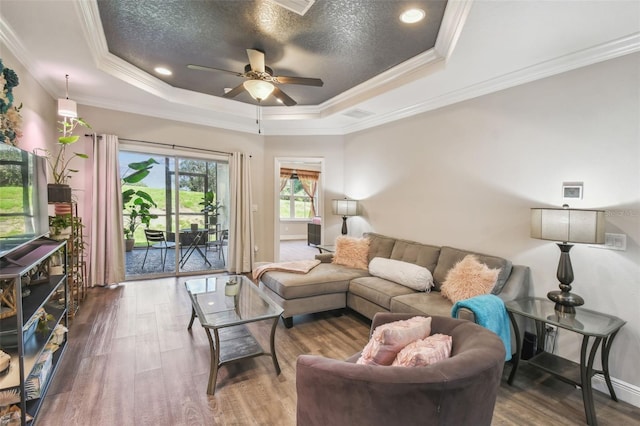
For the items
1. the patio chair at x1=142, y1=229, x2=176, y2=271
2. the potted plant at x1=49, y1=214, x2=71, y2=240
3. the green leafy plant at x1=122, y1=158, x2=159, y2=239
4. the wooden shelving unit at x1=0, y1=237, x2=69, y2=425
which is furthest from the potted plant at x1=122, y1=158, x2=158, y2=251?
the wooden shelving unit at x1=0, y1=237, x2=69, y2=425

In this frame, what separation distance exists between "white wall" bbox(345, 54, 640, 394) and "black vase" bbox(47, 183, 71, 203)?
418 centimetres

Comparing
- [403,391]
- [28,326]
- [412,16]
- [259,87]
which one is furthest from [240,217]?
[403,391]

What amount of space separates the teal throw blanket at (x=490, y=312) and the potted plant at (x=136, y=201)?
196 inches

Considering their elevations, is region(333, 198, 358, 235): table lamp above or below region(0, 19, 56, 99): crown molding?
below

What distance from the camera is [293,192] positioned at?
1038cm

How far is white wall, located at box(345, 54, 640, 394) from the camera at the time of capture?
223 cm

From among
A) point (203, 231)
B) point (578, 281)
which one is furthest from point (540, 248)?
point (203, 231)

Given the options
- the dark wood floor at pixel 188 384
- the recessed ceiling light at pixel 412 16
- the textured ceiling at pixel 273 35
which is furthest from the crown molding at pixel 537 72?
the dark wood floor at pixel 188 384

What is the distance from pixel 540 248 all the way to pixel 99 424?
12.2 ft

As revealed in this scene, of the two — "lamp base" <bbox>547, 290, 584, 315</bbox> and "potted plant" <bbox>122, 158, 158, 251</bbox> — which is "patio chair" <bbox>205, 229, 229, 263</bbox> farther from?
"lamp base" <bbox>547, 290, 584, 315</bbox>

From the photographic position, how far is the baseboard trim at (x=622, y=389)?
2164 millimetres

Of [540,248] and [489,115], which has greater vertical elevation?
[489,115]

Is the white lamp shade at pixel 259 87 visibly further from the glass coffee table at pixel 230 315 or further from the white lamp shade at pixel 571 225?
the white lamp shade at pixel 571 225

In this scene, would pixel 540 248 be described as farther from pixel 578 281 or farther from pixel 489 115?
pixel 489 115
